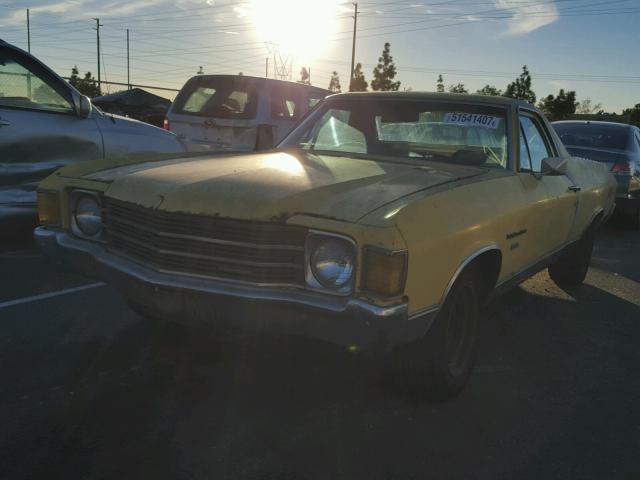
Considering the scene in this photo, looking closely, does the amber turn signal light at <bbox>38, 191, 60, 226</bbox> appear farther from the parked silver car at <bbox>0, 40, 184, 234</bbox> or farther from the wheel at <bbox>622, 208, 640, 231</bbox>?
the wheel at <bbox>622, 208, 640, 231</bbox>

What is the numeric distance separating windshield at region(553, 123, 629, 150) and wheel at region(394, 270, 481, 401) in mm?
6720

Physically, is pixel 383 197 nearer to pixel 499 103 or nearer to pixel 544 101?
pixel 499 103

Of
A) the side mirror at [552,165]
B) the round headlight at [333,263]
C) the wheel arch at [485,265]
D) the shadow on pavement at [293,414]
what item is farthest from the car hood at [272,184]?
the shadow on pavement at [293,414]

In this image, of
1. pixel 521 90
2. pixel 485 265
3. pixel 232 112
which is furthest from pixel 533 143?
pixel 521 90

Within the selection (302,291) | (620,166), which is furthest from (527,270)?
(620,166)

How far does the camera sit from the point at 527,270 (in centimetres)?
371

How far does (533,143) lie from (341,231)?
237 cm

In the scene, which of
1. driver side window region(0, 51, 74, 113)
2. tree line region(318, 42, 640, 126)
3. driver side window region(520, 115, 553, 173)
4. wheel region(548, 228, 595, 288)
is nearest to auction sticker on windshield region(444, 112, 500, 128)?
driver side window region(520, 115, 553, 173)

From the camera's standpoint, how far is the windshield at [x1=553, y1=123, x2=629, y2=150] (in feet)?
28.7

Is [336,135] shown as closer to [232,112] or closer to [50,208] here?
[50,208]

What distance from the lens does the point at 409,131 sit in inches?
151

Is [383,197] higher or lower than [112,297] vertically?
higher

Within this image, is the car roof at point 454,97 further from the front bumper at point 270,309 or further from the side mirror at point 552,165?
the front bumper at point 270,309

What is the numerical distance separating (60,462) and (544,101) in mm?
54215
